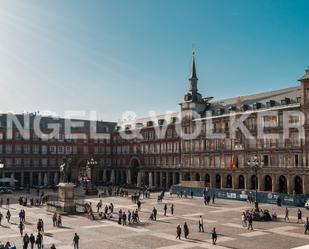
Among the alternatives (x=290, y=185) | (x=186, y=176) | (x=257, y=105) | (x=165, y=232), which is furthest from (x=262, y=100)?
(x=165, y=232)

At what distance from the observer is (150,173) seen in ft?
312

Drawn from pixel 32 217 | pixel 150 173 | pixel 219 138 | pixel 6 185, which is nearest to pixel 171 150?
pixel 150 173

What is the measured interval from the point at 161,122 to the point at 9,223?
193ft

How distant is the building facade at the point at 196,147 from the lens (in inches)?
2675

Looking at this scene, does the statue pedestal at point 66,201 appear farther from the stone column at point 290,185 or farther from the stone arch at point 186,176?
the stone arch at point 186,176

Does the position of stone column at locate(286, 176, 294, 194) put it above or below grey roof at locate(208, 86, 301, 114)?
below

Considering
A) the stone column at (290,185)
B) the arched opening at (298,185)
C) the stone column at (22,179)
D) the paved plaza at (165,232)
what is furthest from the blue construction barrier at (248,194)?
the stone column at (22,179)

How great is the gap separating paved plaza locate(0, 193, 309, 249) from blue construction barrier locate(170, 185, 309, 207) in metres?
5.14

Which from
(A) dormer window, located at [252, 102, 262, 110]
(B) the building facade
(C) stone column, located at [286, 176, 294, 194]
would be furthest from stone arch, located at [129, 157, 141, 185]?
(C) stone column, located at [286, 176, 294, 194]

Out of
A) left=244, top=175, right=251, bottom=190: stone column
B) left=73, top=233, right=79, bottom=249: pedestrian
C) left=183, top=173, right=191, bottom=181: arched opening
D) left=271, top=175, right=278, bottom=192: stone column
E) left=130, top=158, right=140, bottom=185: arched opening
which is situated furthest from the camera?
left=130, top=158, right=140, bottom=185: arched opening

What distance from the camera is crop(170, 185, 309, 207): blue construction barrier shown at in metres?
56.1

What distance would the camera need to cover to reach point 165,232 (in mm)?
36844

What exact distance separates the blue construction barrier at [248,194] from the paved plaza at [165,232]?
16.9 feet

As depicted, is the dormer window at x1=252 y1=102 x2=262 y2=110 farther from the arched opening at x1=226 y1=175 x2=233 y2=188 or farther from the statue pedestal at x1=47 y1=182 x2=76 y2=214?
the statue pedestal at x1=47 y1=182 x2=76 y2=214
